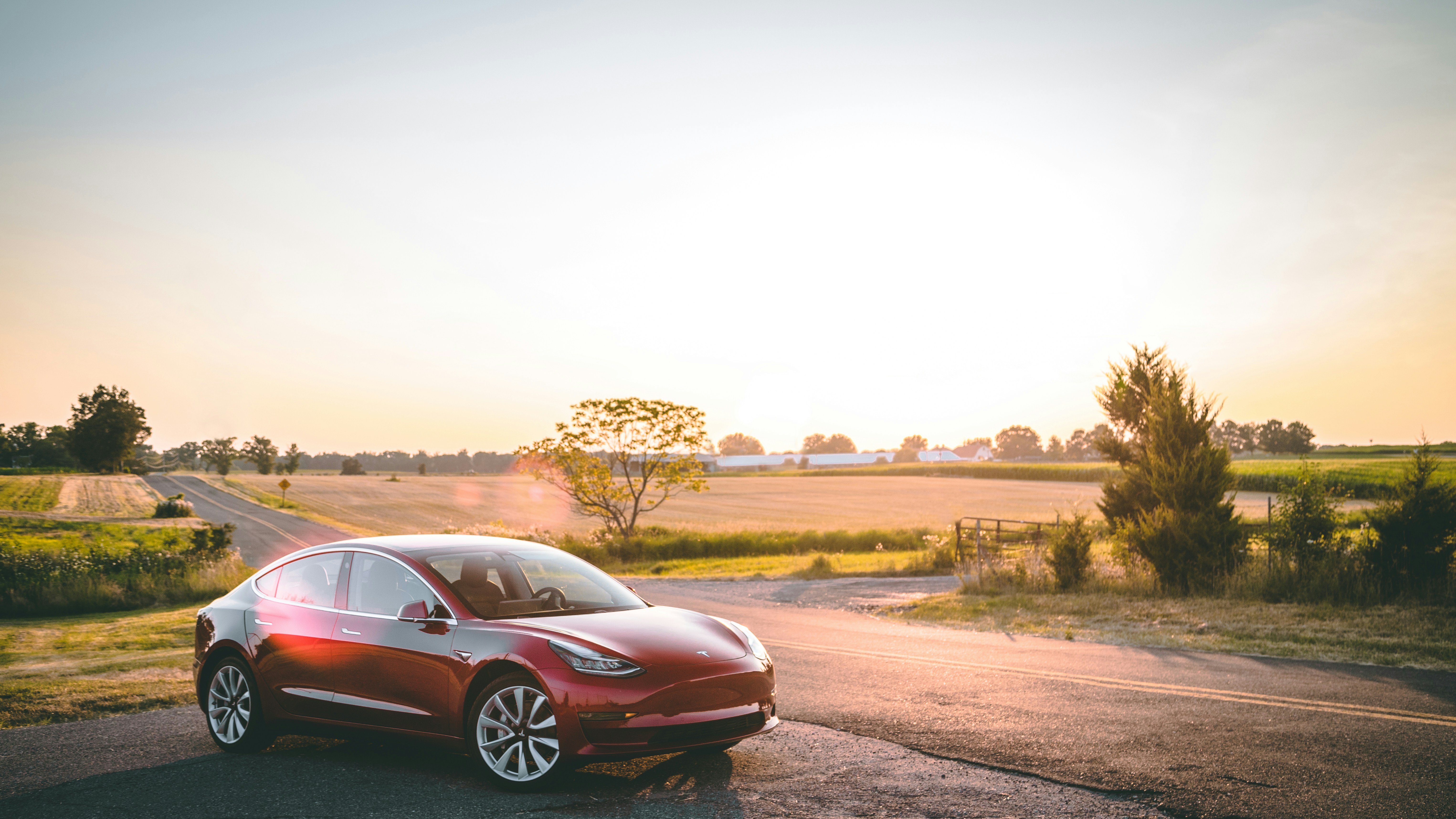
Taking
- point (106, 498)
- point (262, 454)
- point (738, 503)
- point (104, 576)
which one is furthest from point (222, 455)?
point (104, 576)

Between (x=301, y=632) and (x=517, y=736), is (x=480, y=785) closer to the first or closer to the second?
(x=517, y=736)

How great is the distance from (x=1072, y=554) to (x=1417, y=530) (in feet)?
18.7

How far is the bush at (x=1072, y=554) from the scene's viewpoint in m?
18.2

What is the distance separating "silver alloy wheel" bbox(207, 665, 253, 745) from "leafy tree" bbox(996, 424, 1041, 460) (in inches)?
7183

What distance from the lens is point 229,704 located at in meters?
6.79

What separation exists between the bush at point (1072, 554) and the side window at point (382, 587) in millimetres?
15072

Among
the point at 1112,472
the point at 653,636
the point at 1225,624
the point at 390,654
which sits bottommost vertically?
the point at 1225,624

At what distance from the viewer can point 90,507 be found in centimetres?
6016

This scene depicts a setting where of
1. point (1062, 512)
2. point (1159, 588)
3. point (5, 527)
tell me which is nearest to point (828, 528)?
point (1062, 512)

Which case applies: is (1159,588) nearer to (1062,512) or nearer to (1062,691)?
(1062,691)

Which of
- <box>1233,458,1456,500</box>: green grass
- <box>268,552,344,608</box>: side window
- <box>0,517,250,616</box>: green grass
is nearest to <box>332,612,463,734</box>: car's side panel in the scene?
<box>268,552,344,608</box>: side window

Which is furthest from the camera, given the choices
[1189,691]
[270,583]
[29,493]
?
[29,493]

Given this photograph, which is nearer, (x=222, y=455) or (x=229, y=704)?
(x=229, y=704)

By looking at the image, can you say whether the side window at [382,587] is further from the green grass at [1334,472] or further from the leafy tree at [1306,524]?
the green grass at [1334,472]
